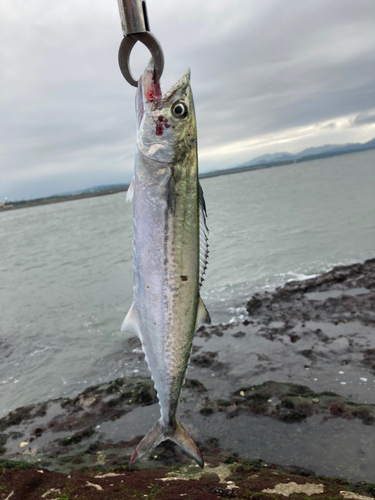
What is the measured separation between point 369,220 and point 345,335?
19924 millimetres

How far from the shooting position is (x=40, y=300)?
19.1 meters

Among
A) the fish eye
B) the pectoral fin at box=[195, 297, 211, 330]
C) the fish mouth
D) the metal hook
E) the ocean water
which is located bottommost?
the ocean water

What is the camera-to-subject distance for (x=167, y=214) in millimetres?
2727

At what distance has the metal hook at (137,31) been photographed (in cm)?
230

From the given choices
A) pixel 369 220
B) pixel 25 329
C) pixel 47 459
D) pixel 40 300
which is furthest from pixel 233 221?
pixel 47 459

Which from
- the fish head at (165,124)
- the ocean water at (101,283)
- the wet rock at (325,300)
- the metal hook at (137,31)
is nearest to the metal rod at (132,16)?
the metal hook at (137,31)

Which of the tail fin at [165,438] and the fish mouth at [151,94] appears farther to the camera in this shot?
the tail fin at [165,438]

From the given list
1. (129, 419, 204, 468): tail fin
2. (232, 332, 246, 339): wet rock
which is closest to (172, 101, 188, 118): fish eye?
(129, 419, 204, 468): tail fin

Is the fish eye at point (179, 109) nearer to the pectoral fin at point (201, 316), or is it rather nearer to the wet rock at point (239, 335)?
the pectoral fin at point (201, 316)

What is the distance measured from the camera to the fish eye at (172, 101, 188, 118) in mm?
2727

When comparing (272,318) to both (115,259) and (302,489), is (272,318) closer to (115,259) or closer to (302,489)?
(302,489)

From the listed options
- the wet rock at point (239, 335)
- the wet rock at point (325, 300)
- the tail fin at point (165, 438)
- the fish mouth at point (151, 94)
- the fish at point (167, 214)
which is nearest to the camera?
the fish mouth at point (151, 94)

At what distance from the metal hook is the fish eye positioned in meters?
0.26

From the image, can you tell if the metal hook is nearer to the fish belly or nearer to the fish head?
the fish head
